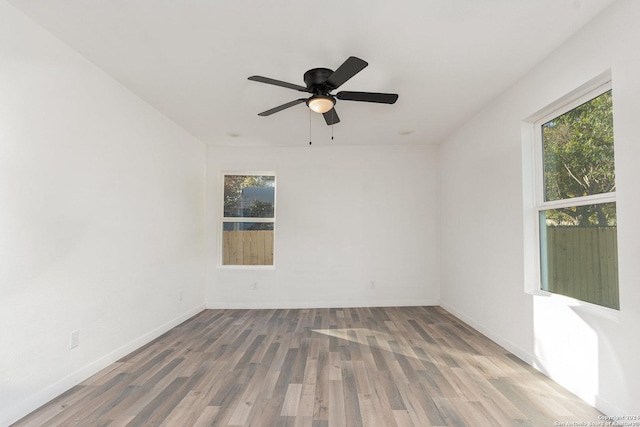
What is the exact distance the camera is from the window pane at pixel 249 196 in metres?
5.31

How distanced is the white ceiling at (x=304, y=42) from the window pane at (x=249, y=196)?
1.80 metres

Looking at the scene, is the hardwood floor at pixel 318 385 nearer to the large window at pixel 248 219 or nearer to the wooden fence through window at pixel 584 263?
the wooden fence through window at pixel 584 263

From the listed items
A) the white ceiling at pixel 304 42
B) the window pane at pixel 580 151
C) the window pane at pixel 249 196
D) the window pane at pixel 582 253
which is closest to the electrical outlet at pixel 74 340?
the white ceiling at pixel 304 42

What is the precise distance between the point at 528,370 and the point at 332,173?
3.56 meters

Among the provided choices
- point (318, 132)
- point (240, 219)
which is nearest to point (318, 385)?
point (318, 132)

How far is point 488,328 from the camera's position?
3.58 meters

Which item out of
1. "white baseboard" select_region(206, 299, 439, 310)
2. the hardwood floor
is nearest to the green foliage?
the hardwood floor

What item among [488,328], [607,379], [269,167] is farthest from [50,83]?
[488,328]

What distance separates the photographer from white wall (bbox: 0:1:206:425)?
203 cm

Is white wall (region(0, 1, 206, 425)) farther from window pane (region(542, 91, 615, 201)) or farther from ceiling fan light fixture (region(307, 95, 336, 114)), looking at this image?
window pane (region(542, 91, 615, 201))

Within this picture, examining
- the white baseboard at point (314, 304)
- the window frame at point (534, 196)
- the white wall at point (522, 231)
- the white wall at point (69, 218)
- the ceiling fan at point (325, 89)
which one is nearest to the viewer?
the white wall at point (522, 231)

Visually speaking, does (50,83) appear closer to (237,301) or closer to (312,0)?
(312,0)

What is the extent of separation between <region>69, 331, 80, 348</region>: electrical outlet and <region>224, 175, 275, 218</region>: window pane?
294 centimetres

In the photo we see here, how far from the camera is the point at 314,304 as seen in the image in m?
5.12
